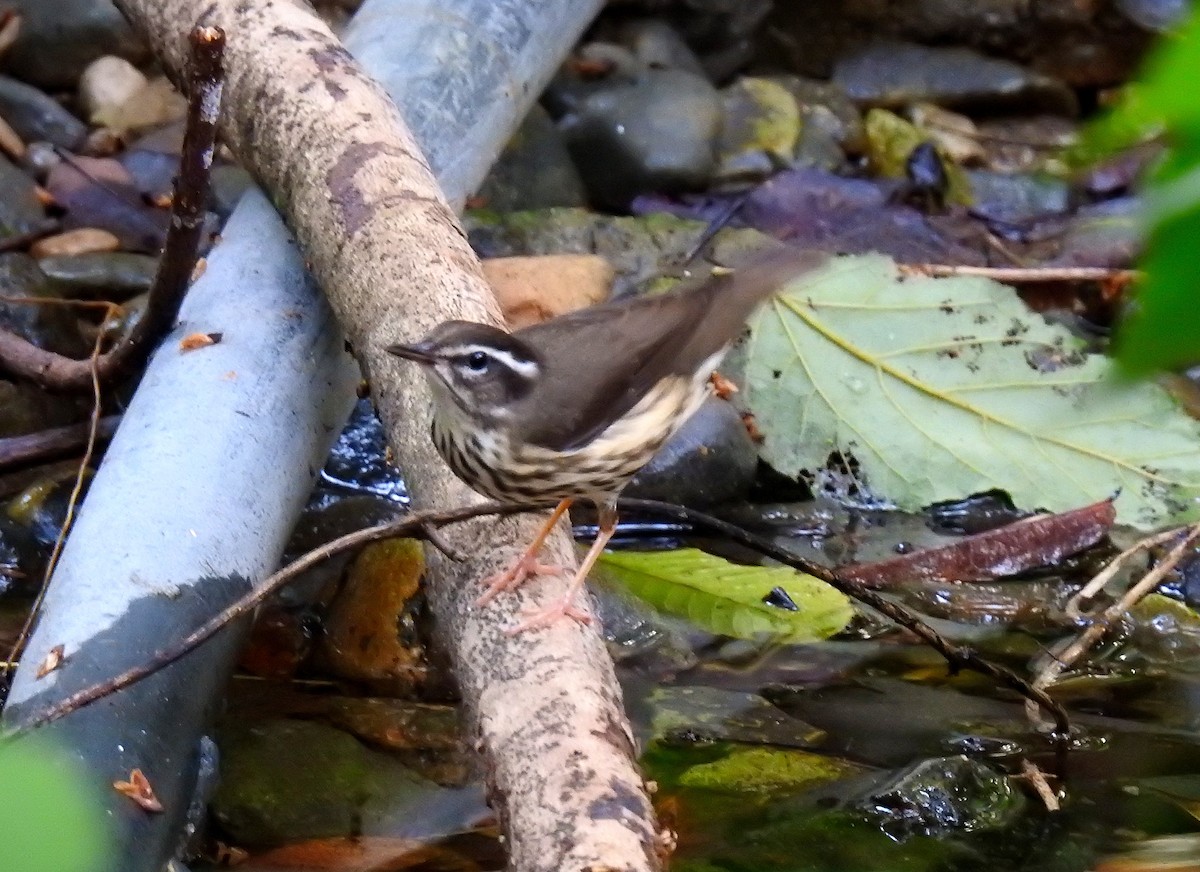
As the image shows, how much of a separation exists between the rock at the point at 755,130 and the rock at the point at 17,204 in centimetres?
366

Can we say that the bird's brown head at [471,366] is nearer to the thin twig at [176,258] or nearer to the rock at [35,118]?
the thin twig at [176,258]

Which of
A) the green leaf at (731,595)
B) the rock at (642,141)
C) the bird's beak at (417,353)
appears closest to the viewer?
the bird's beak at (417,353)

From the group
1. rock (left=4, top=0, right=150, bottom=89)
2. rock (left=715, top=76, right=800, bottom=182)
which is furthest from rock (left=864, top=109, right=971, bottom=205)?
rock (left=4, top=0, right=150, bottom=89)

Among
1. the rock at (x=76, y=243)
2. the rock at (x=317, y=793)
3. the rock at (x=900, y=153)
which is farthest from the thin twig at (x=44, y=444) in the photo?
the rock at (x=900, y=153)

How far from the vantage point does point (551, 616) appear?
3.06m

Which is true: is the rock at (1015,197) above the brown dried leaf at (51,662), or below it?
above

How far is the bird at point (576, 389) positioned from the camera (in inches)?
138

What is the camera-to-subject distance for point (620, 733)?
107 inches

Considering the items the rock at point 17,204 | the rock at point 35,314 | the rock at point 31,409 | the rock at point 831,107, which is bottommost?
the rock at point 17,204

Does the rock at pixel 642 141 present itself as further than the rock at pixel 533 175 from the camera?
Yes

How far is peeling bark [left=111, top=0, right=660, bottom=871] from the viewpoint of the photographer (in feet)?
8.14

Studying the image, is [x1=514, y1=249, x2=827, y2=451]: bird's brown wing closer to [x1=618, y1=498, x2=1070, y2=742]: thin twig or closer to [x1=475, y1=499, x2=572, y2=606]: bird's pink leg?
[x1=475, y1=499, x2=572, y2=606]: bird's pink leg

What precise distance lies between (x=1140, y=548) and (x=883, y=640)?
3.13 feet

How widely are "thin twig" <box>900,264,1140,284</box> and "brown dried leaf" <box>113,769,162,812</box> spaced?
4396mm
